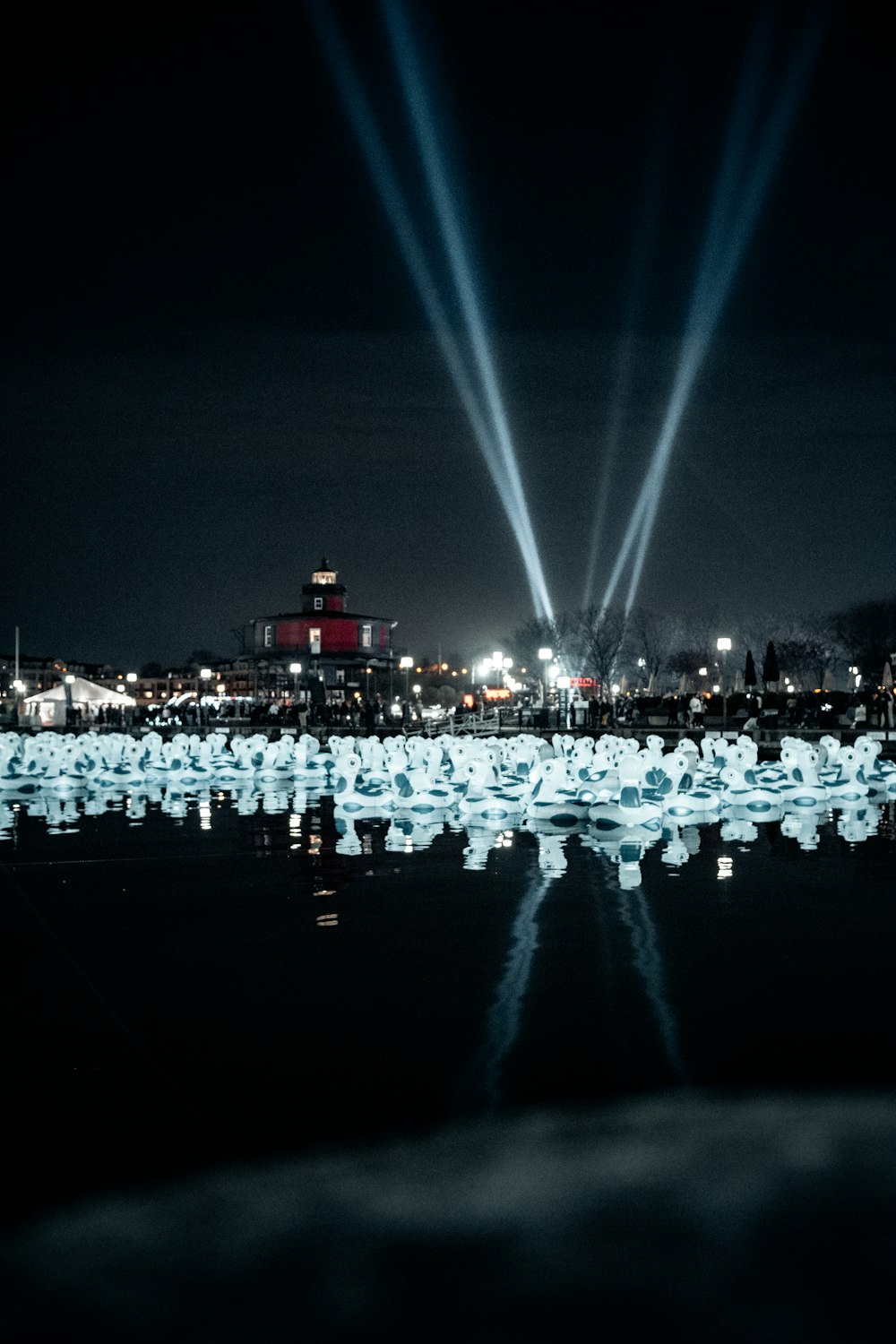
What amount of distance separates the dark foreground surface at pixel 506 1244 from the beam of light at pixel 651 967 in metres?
1.24

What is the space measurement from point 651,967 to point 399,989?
193cm

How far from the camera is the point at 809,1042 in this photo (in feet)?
24.6

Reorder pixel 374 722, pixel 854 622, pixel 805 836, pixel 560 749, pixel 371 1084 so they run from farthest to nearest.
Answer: pixel 854 622
pixel 374 722
pixel 560 749
pixel 805 836
pixel 371 1084

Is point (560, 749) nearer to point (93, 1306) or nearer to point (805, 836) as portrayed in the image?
point (805, 836)

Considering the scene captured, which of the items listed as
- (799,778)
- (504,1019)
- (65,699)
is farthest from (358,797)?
(65,699)

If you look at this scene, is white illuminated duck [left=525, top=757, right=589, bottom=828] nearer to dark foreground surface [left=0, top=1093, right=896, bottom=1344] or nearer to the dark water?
the dark water

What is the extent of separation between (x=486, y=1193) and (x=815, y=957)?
522 centimetres

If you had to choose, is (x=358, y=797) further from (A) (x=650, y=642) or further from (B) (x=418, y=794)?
(A) (x=650, y=642)

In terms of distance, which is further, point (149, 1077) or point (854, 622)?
point (854, 622)

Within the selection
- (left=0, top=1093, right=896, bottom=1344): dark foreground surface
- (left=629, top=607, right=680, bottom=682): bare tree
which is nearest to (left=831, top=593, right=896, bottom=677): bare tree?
(left=629, top=607, right=680, bottom=682): bare tree

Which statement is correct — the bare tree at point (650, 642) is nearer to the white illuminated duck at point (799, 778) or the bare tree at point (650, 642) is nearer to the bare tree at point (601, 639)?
the bare tree at point (601, 639)

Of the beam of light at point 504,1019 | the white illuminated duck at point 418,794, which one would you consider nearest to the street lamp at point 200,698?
the white illuminated duck at point 418,794

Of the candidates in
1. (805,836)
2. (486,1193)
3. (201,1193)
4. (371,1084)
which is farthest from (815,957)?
(805,836)

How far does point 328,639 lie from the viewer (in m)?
90.9
